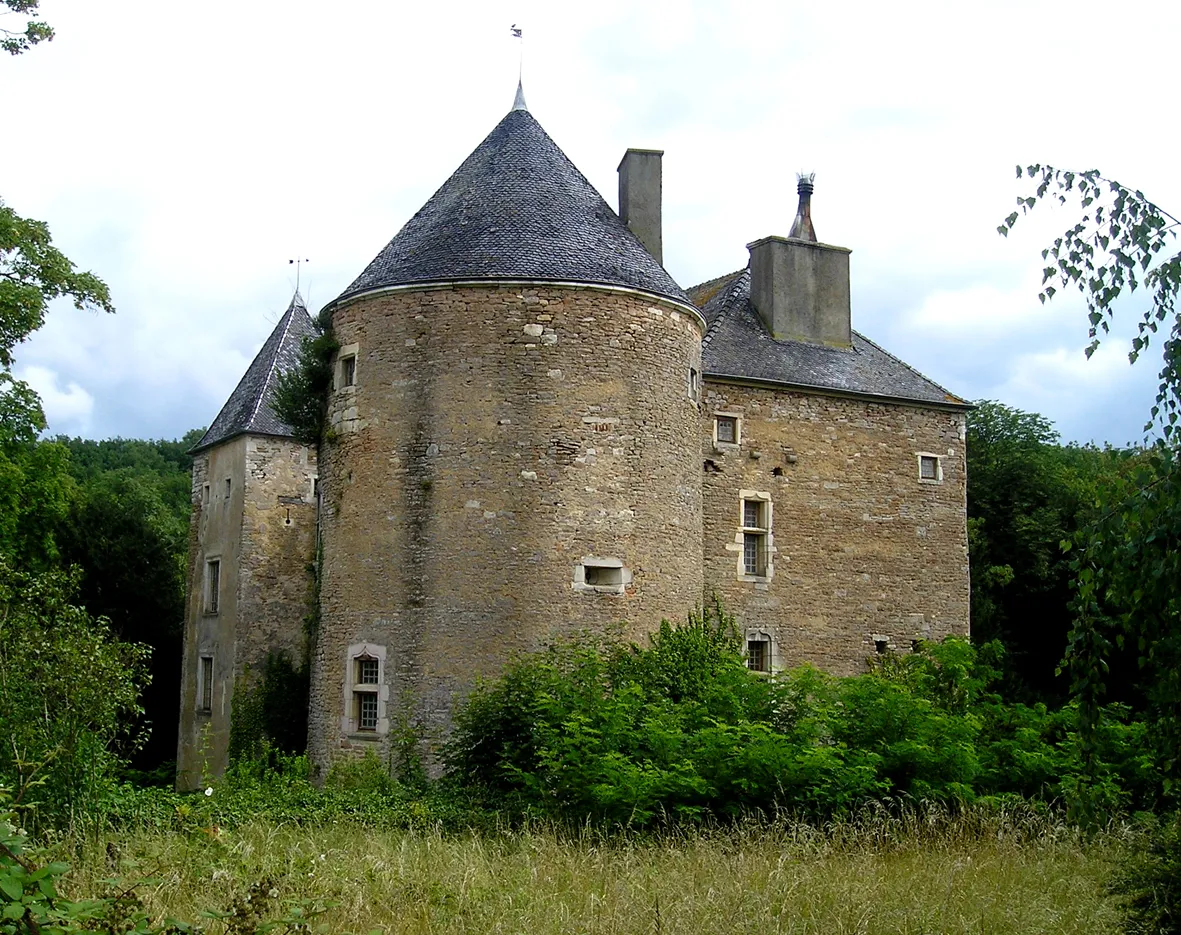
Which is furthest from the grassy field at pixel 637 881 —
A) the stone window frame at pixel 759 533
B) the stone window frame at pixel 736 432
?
the stone window frame at pixel 736 432

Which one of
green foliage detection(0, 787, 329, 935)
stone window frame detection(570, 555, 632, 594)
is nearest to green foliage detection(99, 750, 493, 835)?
stone window frame detection(570, 555, 632, 594)

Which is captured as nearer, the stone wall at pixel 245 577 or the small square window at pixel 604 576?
the small square window at pixel 604 576

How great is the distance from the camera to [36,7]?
20.6 meters

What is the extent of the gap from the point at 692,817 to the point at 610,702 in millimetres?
2404

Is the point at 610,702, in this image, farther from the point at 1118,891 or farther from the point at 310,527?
the point at 310,527

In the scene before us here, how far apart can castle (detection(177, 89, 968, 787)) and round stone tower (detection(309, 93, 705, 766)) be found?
0.10 ft

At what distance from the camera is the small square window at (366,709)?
19812mm

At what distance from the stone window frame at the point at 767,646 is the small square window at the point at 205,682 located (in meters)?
11.4

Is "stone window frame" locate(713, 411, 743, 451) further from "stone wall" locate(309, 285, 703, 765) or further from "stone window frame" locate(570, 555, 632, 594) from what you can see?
"stone window frame" locate(570, 555, 632, 594)

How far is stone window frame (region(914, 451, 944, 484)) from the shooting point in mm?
26156

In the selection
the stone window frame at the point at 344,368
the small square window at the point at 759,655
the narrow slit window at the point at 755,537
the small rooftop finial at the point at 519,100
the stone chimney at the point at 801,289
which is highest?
the small rooftop finial at the point at 519,100

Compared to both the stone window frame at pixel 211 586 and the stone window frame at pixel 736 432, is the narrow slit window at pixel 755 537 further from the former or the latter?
the stone window frame at pixel 211 586

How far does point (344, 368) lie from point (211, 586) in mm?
10270

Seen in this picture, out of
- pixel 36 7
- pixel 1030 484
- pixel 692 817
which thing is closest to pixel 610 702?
pixel 692 817
